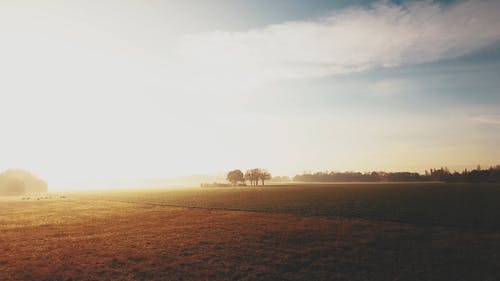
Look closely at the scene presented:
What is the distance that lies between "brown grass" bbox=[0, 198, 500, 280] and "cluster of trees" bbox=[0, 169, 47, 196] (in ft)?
534

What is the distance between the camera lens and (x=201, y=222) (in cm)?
3572

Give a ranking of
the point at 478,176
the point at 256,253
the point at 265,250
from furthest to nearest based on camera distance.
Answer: the point at 478,176 → the point at 265,250 → the point at 256,253

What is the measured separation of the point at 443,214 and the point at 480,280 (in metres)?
23.7

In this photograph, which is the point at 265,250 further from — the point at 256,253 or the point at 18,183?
the point at 18,183

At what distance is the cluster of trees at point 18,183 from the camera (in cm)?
15500

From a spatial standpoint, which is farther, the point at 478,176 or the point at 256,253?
the point at 478,176

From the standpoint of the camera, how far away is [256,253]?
20.8m

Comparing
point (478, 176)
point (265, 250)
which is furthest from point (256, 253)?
point (478, 176)

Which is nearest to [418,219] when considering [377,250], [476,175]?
[377,250]

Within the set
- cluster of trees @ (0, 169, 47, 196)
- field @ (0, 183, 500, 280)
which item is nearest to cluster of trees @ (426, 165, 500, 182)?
field @ (0, 183, 500, 280)

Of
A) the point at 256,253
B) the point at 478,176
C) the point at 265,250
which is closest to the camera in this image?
the point at 256,253

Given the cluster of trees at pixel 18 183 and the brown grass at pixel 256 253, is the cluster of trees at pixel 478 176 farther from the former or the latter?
the cluster of trees at pixel 18 183

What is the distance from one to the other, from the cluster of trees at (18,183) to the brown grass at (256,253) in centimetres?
16280

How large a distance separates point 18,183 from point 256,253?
623 ft
